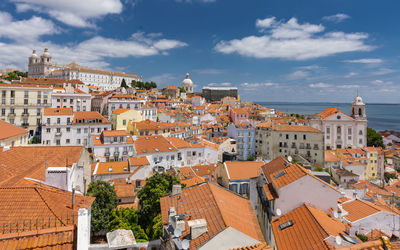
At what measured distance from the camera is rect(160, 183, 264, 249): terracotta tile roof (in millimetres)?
9323

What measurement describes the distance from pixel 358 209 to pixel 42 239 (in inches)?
661

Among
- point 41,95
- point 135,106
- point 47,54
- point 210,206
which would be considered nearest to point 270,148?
point 135,106

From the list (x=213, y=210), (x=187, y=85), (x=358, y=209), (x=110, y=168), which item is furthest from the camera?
(x=187, y=85)

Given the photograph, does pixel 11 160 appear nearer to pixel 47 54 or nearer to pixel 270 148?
pixel 270 148

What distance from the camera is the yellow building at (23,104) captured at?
4290 cm

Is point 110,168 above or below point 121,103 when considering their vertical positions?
below

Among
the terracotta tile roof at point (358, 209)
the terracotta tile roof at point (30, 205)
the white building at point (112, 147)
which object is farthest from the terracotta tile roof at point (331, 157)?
the terracotta tile roof at point (30, 205)

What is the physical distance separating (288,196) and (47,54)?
122 meters

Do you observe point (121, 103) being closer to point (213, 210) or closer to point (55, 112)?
point (55, 112)

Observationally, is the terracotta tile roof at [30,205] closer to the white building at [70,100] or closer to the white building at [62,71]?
the white building at [70,100]

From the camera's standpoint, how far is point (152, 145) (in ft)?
125

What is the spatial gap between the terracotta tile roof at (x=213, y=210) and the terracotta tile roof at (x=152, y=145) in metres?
24.1

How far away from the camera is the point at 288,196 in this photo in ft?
41.5

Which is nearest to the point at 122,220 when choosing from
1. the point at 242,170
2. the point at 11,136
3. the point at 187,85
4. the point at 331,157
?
the point at 242,170
